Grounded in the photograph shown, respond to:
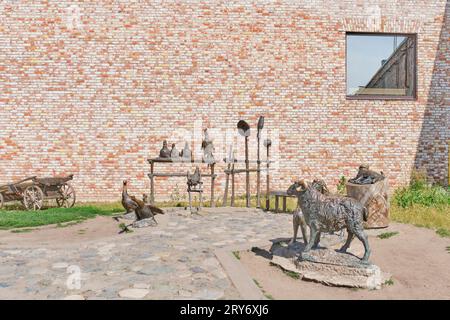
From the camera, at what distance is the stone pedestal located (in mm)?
7898

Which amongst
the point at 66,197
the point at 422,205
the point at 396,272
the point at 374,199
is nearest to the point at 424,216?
the point at 422,205

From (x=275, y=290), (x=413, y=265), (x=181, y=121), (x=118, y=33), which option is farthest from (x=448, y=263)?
(x=118, y=33)

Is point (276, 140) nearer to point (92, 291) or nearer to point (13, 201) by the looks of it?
point (13, 201)

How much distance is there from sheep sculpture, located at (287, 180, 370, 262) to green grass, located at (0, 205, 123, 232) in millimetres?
5643

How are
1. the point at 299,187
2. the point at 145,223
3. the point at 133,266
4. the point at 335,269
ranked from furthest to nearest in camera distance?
the point at 145,223 → the point at 299,187 → the point at 133,266 → the point at 335,269

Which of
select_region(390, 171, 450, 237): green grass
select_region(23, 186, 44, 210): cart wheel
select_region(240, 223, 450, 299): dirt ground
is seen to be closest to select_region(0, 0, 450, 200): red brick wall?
select_region(390, 171, 450, 237): green grass

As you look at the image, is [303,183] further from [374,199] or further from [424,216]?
[424,216]

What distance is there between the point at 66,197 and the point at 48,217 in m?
2.46

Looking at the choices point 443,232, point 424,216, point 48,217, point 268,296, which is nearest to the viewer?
point 268,296

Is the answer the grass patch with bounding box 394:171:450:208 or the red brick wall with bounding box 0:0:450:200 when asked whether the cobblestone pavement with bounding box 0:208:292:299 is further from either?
the red brick wall with bounding box 0:0:450:200

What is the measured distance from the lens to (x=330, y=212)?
194 inches

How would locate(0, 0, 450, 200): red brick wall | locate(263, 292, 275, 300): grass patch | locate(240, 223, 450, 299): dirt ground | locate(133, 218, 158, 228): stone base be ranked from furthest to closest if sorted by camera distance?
locate(0, 0, 450, 200): red brick wall
locate(133, 218, 158, 228): stone base
locate(240, 223, 450, 299): dirt ground
locate(263, 292, 275, 300): grass patch

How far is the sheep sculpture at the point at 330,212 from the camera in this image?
15.9ft

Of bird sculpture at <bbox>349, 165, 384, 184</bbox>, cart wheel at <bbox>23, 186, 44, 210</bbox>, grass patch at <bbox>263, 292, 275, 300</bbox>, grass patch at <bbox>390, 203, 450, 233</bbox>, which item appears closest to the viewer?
grass patch at <bbox>263, 292, 275, 300</bbox>
